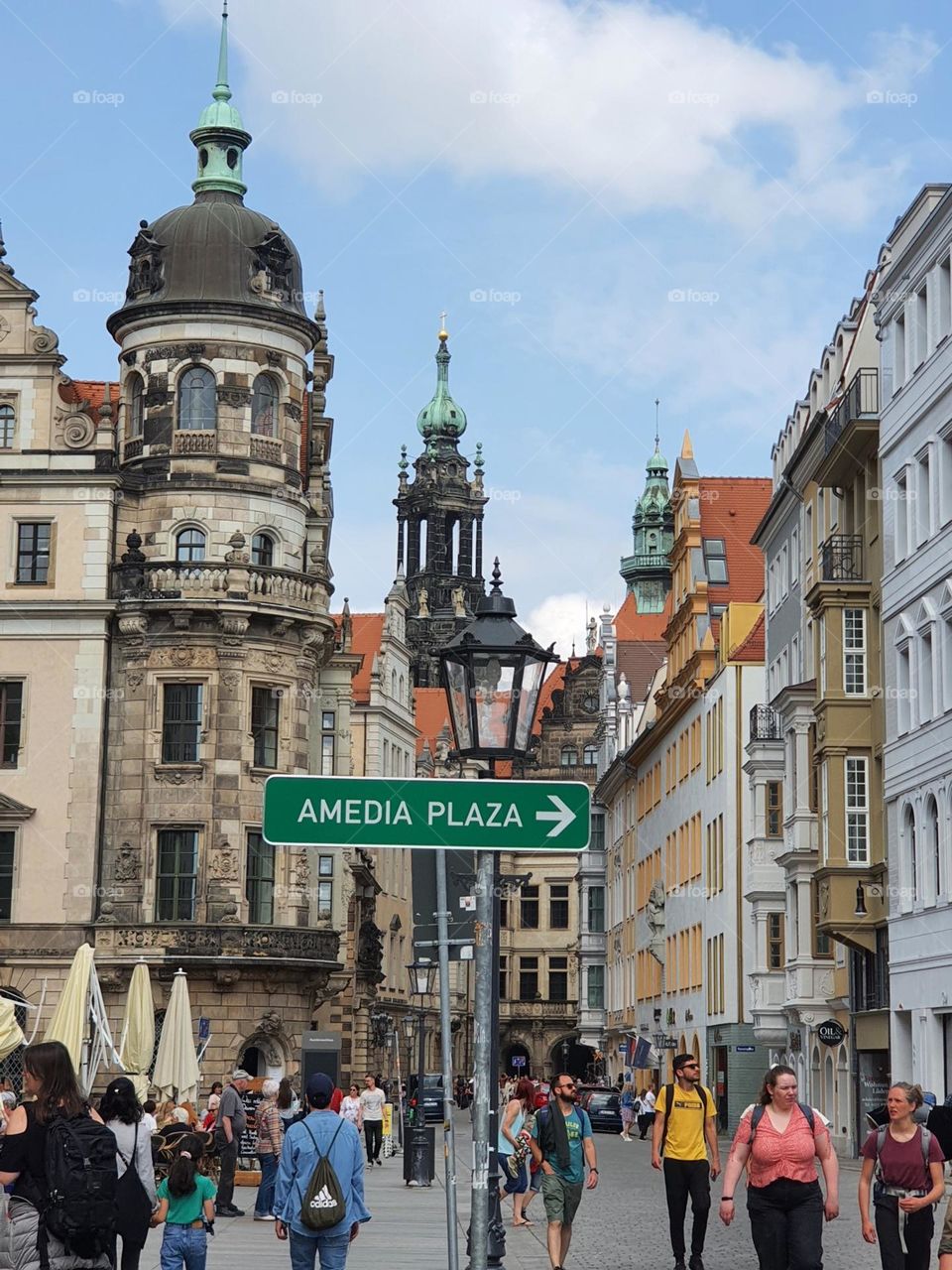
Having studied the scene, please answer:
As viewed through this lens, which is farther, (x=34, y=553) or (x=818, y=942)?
(x=34, y=553)

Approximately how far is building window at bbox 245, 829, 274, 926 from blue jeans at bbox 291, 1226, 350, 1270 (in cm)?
3682

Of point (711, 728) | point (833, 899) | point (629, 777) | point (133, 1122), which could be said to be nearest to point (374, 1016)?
point (629, 777)

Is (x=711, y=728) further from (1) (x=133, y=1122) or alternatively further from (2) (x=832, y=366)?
(1) (x=133, y=1122)

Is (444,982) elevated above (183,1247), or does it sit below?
above

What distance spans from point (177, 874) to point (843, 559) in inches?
680

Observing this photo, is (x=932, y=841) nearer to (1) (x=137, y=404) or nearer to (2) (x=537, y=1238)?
(2) (x=537, y=1238)

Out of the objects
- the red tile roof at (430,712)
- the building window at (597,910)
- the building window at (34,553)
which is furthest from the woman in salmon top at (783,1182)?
the red tile roof at (430,712)

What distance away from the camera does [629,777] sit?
8150 centimetres

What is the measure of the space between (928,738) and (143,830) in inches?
822

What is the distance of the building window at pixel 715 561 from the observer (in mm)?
63844

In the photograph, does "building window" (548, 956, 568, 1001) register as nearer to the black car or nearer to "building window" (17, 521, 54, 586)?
the black car

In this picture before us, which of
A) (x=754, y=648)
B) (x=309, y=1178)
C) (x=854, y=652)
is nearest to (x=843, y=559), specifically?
(x=854, y=652)

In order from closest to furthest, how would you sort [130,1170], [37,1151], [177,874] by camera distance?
[37,1151], [130,1170], [177,874]

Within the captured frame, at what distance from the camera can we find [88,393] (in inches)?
2224
